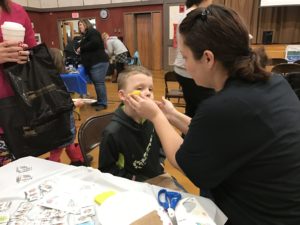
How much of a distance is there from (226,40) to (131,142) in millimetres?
750

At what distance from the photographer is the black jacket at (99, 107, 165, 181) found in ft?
4.56

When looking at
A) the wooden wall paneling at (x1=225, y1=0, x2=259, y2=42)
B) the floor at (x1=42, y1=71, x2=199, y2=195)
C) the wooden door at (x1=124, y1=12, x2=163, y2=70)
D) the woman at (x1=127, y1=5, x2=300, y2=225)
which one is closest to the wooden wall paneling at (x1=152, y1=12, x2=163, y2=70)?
the wooden door at (x1=124, y1=12, x2=163, y2=70)

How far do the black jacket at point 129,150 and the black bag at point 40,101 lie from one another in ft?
1.43

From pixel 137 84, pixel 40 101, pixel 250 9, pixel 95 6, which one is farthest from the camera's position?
pixel 95 6

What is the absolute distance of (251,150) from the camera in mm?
839

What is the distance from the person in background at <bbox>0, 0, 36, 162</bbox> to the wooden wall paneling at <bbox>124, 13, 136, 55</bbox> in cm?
789

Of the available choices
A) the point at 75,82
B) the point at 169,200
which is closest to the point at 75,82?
the point at 75,82

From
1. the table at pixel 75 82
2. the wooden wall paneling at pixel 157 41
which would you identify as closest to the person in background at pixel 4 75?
the table at pixel 75 82

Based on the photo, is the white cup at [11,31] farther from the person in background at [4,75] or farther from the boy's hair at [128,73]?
the boy's hair at [128,73]

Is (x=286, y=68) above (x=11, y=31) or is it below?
below

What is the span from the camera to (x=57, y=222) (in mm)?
810

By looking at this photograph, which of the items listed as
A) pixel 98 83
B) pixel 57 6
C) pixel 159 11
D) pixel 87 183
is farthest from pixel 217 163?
pixel 57 6

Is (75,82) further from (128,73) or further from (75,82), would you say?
(128,73)

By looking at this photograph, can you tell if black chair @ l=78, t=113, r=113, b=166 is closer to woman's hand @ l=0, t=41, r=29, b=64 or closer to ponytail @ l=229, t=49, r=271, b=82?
woman's hand @ l=0, t=41, r=29, b=64
